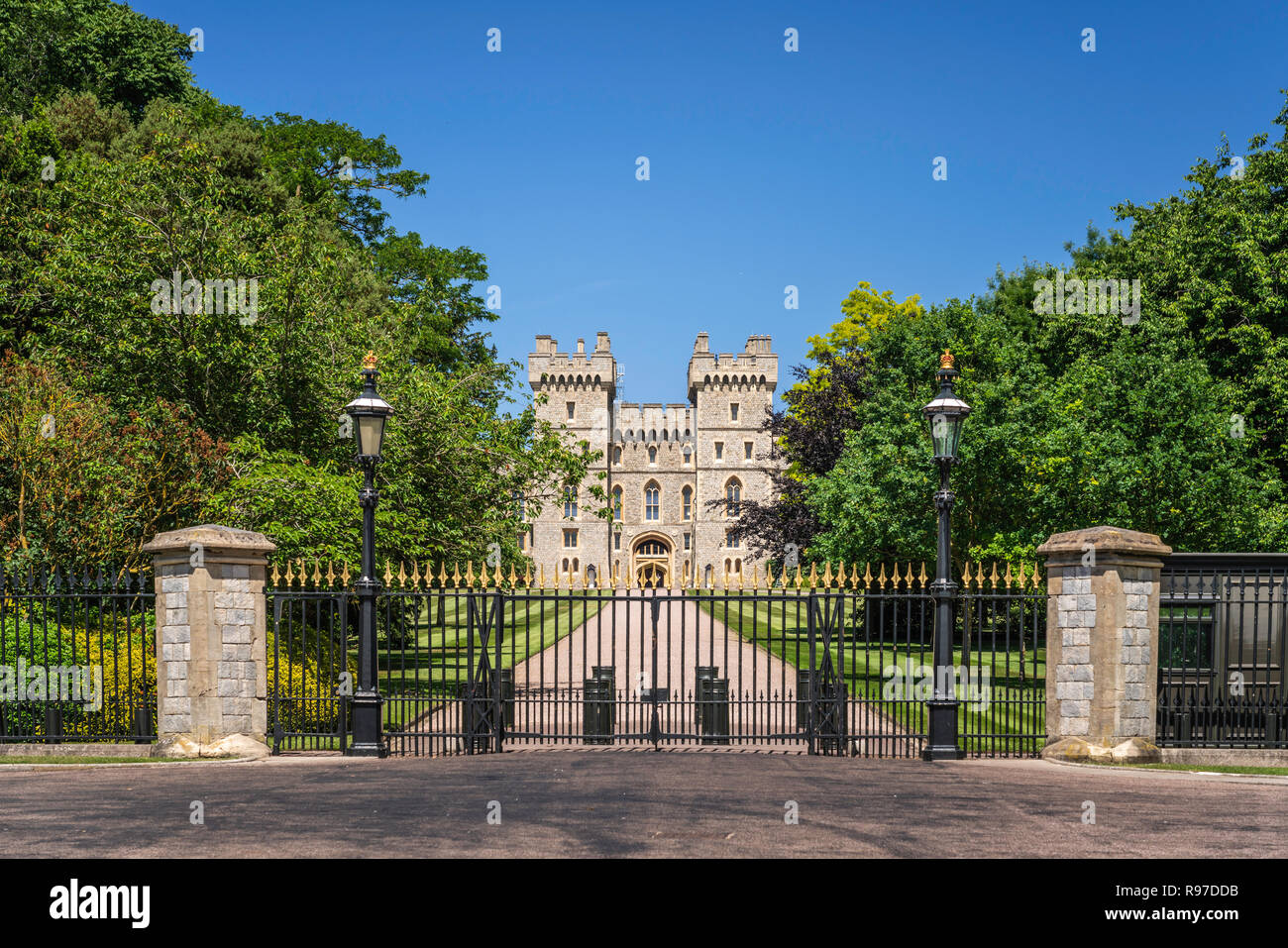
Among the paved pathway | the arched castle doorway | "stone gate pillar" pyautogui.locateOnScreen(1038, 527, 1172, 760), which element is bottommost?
the arched castle doorway

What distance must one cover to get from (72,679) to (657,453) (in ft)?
207

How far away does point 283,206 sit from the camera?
25797mm

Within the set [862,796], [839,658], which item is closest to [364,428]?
[839,658]

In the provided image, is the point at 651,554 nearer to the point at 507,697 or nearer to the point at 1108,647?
the point at 507,697

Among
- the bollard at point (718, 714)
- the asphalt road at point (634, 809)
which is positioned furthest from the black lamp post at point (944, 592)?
the bollard at point (718, 714)

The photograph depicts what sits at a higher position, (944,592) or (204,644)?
(944,592)

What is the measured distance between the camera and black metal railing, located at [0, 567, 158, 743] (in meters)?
11.5

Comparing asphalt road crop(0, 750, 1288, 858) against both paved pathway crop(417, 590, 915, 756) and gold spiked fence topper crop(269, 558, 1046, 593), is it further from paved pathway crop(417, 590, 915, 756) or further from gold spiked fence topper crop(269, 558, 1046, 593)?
gold spiked fence topper crop(269, 558, 1046, 593)

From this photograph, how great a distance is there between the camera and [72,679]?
1170cm

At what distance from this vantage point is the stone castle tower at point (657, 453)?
7156 cm

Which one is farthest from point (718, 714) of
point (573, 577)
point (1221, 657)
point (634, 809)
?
point (1221, 657)

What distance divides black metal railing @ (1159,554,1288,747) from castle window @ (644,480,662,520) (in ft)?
202

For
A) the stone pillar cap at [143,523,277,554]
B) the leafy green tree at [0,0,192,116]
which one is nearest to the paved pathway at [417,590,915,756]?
the stone pillar cap at [143,523,277,554]

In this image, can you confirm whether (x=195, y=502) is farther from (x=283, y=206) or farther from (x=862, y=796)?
(x=283, y=206)
